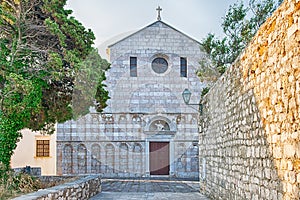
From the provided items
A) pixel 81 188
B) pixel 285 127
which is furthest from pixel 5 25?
pixel 285 127

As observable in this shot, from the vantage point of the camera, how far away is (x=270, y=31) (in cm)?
429

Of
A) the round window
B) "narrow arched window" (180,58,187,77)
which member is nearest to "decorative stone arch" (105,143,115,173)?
→ the round window

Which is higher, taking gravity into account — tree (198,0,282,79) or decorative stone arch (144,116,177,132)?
tree (198,0,282,79)

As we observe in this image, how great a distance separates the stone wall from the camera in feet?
11.7

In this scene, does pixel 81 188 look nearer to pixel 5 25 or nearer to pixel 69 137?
pixel 5 25

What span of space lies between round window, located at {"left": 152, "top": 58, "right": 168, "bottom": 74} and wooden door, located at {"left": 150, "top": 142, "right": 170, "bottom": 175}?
3.43m

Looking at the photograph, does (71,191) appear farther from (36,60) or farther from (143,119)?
(143,119)

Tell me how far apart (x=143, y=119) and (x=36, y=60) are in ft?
30.2

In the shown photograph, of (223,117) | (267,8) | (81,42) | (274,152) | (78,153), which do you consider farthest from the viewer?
(78,153)

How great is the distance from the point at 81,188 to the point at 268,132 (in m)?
5.44

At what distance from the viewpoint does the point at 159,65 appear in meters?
19.0

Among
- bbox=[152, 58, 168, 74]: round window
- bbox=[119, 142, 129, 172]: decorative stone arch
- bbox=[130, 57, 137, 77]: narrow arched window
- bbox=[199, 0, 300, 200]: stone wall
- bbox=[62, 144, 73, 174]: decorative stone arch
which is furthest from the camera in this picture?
bbox=[152, 58, 168, 74]: round window

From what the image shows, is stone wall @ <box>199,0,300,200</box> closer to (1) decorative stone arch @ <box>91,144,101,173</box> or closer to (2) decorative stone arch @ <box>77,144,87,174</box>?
(1) decorative stone arch @ <box>91,144,101,173</box>

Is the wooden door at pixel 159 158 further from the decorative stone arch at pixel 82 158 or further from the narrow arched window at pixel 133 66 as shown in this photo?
the narrow arched window at pixel 133 66
